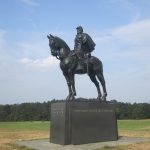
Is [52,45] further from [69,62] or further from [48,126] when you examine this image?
[48,126]

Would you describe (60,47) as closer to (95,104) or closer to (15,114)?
(95,104)

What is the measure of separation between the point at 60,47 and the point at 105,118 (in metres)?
3.51

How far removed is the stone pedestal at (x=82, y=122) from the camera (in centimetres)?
1508

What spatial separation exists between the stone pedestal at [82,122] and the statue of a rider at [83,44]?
2186 mm

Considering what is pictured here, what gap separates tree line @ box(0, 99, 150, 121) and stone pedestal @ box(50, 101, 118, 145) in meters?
43.0

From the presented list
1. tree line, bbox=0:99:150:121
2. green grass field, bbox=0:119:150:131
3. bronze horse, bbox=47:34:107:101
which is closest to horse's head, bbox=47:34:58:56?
bronze horse, bbox=47:34:107:101

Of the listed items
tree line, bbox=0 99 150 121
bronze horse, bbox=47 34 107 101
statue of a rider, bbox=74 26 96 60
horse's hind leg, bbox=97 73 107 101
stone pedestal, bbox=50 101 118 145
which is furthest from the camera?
tree line, bbox=0 99 150 121

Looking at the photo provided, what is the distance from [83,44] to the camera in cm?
1658

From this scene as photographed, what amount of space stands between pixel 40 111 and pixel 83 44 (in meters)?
48.2

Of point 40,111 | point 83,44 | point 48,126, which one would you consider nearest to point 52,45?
point 83,44

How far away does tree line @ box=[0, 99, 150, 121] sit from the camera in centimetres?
6081

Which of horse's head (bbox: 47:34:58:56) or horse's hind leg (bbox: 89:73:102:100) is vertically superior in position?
horse's head (bbox: 47:34:58:56)

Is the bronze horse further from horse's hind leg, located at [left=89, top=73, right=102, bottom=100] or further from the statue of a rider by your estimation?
horse's hind leg, located at [left=89, top=73, right=102, bottom=100]

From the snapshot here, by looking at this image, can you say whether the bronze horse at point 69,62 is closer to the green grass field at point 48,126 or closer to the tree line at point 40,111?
the green grass field at point 48,126
